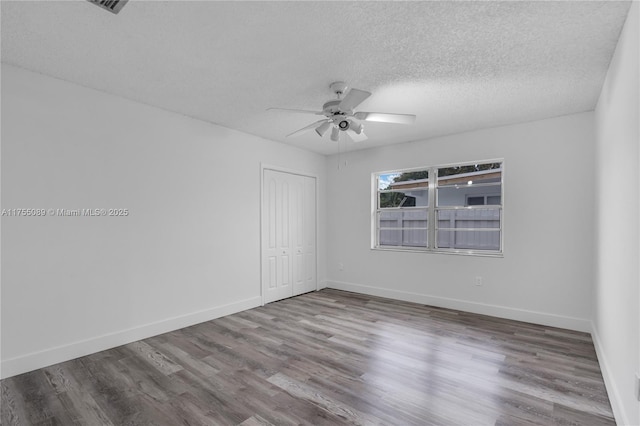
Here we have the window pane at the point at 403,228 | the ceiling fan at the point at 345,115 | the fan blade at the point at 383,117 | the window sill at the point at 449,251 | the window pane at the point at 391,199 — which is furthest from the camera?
the window pane at the point at 391,199

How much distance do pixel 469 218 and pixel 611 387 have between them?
2.64 m

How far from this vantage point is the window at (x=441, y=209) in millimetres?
4406

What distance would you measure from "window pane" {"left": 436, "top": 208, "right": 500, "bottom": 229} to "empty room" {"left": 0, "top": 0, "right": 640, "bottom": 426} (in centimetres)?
3

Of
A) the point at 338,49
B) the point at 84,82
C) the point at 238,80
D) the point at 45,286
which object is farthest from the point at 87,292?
the point at 338,49

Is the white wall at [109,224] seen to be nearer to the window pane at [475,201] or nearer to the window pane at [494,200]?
the window pane at [475,201]

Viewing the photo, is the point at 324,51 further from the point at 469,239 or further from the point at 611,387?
the point at 469,239

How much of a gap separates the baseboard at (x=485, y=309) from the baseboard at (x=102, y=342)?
2.42m

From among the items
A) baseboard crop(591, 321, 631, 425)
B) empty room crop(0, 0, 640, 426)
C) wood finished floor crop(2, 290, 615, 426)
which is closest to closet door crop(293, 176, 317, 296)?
empty room crop(0, 0, 640, 426)

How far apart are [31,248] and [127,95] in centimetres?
173

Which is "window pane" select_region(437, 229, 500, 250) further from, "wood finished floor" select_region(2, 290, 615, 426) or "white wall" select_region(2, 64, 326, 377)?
"white wall" select_region(2, 64, 326, 377)

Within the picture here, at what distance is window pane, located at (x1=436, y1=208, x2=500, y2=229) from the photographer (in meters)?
4.38

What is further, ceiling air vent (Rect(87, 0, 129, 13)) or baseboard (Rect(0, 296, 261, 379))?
baseboard (Rect(0, 296, 261, 379))

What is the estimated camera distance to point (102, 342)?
10.1 feet

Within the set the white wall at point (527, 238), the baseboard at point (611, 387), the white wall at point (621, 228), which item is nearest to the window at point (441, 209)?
the white wall at point (527, 238)
